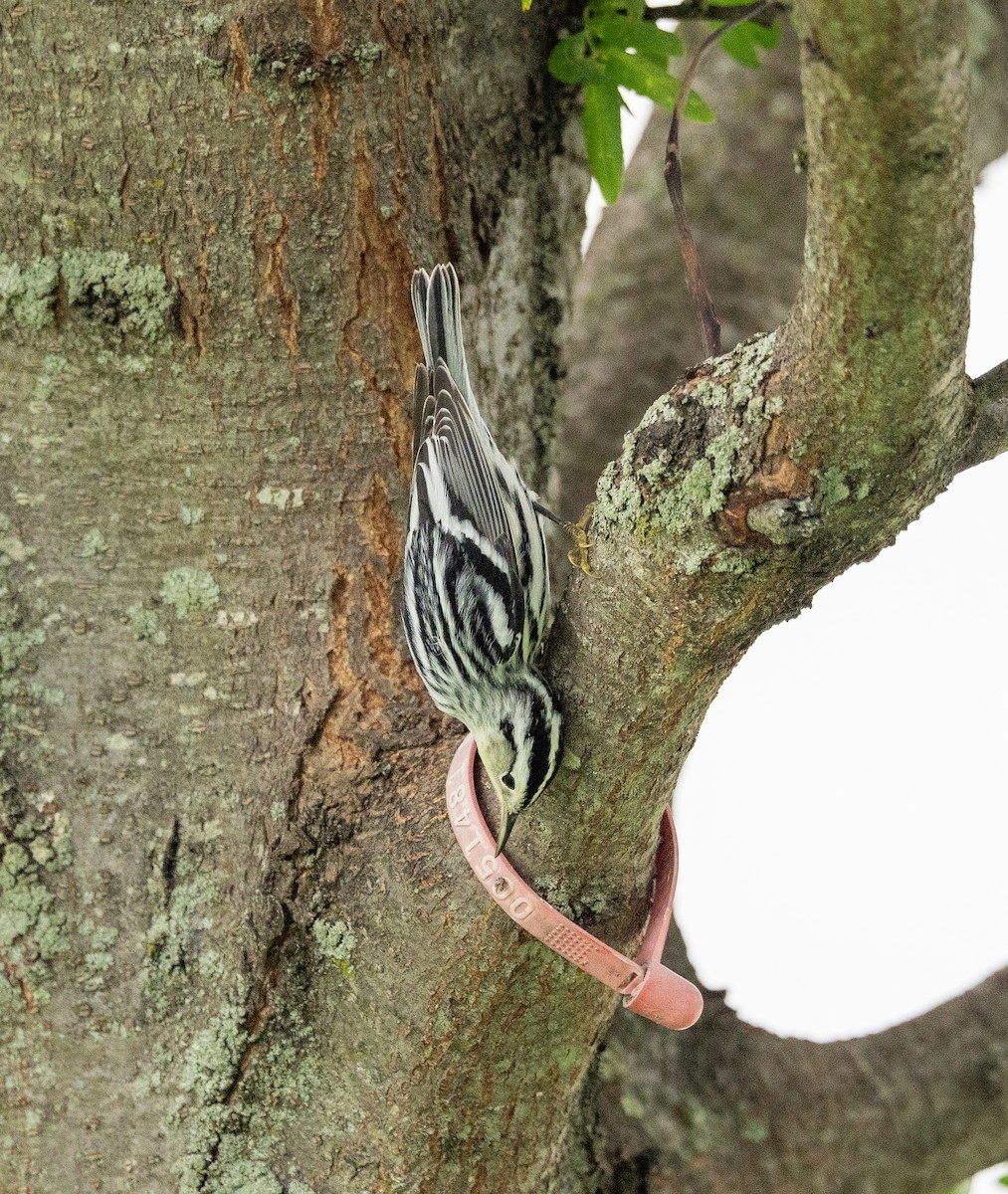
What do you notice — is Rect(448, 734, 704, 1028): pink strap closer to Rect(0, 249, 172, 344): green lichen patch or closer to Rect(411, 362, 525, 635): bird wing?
Rect(411, 362, 525, 635): bird wing

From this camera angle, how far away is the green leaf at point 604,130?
7.88 feet

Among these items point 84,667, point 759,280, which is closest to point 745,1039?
point 84,667

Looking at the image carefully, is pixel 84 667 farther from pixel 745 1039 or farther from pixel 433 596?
pixel 745 1039

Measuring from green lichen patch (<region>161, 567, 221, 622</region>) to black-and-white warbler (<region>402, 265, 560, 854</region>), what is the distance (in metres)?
0.37

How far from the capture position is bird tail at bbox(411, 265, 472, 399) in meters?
2.42

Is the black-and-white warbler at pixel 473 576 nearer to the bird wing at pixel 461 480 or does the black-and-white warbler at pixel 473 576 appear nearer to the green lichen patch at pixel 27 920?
the bird wing at pixel 461 480

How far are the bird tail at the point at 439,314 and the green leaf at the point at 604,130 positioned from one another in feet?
1.14

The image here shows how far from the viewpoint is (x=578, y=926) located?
2.04m

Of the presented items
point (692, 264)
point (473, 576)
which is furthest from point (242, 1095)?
point (692, 264)

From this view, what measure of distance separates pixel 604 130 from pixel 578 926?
4.78 feet

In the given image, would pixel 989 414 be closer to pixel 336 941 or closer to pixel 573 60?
pixel 573 60

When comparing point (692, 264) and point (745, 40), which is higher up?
point (745, 40)

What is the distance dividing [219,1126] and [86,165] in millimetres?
1715

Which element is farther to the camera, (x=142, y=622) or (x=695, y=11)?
(x=695, y=11)
